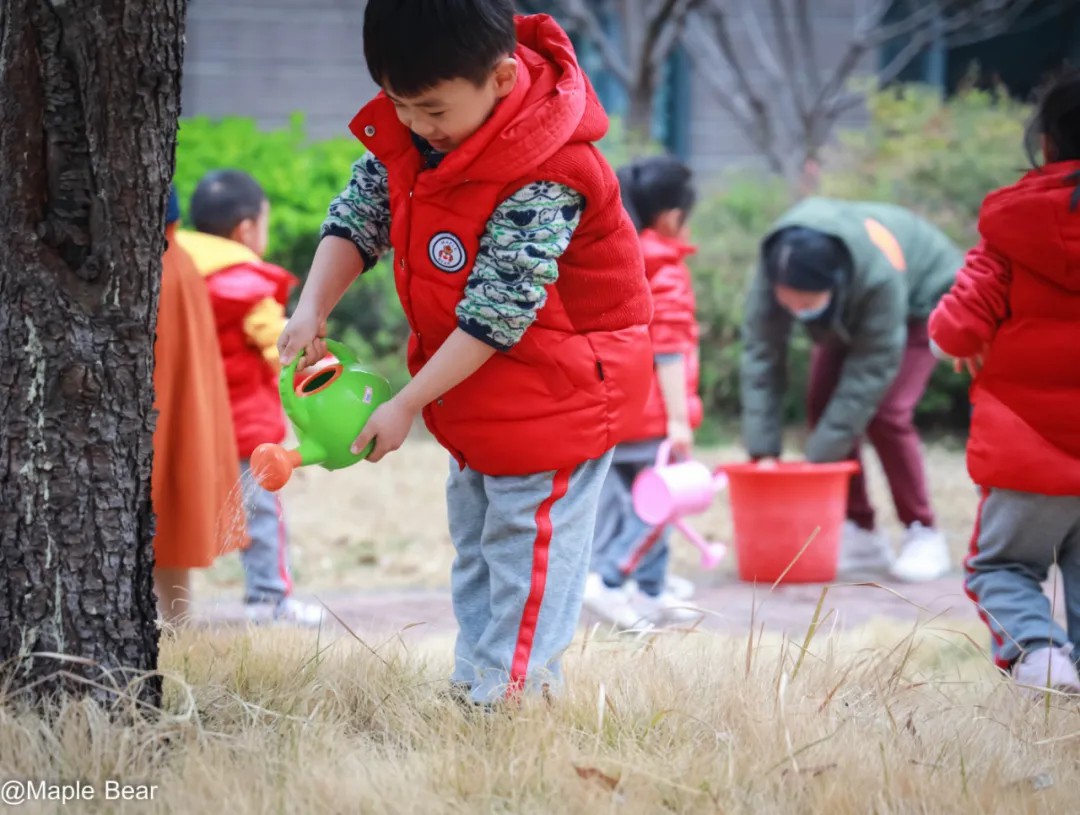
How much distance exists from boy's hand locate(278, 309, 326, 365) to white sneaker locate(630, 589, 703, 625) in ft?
7.70

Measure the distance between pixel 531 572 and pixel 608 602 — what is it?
2.34m

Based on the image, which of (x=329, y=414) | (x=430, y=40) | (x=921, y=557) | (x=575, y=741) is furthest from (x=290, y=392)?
(x=921, y=557)

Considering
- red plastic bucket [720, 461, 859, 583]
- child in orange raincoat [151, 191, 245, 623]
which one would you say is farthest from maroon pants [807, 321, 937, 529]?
child in orange raincoat [151, 191, 245, 623]

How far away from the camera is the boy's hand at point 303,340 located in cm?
279

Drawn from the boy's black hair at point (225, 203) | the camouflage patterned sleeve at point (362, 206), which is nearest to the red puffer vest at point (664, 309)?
the boy's black hair at point (225, 203)

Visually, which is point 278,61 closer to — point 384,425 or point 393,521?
point 393,521

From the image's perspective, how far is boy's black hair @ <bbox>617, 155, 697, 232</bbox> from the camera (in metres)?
5.20

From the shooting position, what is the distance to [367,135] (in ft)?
9.14

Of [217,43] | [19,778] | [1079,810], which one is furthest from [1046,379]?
[217,43]

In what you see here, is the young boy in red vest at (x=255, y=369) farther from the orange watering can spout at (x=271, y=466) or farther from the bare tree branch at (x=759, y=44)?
the bare tree branch at (x=759, y=44)

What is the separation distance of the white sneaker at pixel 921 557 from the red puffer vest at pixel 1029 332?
2.38 meters

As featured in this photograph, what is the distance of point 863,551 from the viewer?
611 cm

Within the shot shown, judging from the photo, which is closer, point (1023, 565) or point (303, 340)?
point (303, 340)

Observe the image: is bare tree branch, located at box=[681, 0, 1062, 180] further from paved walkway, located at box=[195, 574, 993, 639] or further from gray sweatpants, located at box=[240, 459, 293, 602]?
gray sweatpants, located at box=[240, 459, 293, 602]
